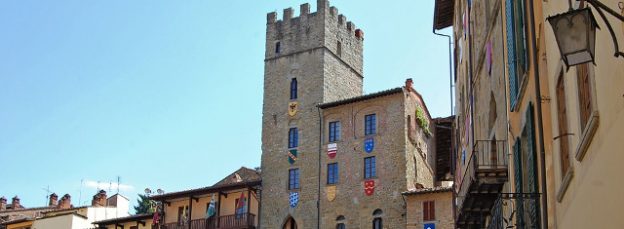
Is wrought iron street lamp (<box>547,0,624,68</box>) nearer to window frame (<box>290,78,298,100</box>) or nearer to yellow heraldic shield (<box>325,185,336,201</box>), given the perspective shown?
yellow heraldic shield (<box>325,185,336,201</box>)

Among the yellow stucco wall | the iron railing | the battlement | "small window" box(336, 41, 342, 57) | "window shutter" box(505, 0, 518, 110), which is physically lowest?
the yellow stucco wall

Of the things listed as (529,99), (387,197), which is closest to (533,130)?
(529,99)

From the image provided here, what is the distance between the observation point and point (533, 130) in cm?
1562

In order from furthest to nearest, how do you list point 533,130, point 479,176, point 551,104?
1. point 479,176
2. point 533,130
3. point 551,104

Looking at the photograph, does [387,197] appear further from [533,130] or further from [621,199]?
[621,199]

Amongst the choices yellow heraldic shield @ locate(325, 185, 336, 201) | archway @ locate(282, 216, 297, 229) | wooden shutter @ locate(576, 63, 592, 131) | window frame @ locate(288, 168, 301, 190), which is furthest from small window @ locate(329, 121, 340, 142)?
wooden shutter @ locate(576, 63, 592, 131)

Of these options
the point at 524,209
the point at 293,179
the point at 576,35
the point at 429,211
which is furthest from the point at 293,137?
the point at 576,35

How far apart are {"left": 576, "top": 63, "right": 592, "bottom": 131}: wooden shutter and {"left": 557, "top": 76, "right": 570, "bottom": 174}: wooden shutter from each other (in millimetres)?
1270

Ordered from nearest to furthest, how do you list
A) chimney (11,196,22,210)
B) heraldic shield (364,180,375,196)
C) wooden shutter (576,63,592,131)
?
wooden shutter (576,63,592,131) < heraldic shield (364,180,375,196) < chimney (11,196,22,210)

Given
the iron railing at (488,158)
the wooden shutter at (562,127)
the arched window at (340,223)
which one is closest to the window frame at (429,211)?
the arched window at (340,223)

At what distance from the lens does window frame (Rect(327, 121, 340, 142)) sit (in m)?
50.8

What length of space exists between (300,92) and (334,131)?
363cm

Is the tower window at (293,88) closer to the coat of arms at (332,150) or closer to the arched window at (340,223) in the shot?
the coat of arms at (332,150)

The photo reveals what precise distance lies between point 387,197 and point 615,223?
38.1 meters
